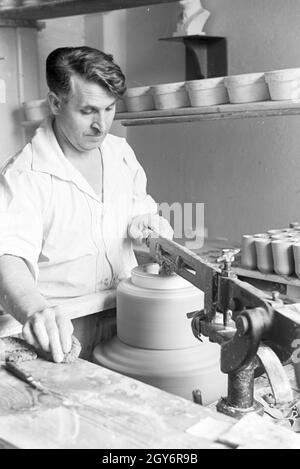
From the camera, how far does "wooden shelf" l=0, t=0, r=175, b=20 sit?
3544 mm

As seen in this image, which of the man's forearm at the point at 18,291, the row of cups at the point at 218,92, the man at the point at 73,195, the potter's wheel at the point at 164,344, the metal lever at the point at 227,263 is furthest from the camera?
the row of cups at the point at 218,92

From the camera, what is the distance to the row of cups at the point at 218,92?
9.10 feet

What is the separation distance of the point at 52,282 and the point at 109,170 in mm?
443

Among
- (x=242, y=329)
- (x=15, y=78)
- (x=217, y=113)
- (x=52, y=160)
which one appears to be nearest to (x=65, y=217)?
(x=52, y=160)

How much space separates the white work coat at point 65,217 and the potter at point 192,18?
6.30 ft

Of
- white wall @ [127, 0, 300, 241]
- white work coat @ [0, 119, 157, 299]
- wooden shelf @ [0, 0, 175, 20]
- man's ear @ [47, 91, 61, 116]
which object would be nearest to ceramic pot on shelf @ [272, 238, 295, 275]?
white work coat @ [0, 119, 157, 299]

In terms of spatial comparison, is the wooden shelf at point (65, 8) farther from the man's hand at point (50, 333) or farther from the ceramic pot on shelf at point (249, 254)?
the man's hand at point (50, 333)

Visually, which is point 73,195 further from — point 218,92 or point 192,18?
point 192,18

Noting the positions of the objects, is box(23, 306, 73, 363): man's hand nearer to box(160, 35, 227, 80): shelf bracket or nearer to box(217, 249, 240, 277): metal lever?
box(217, 249, 240, 277): metal lever

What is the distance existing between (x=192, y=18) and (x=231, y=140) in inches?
31.9

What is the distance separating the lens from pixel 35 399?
999 millimetres

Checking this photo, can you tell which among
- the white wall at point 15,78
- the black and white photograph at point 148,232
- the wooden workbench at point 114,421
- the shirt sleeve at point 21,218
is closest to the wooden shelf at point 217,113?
the black and white photograph at point 148,232

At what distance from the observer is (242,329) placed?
3.13ft
